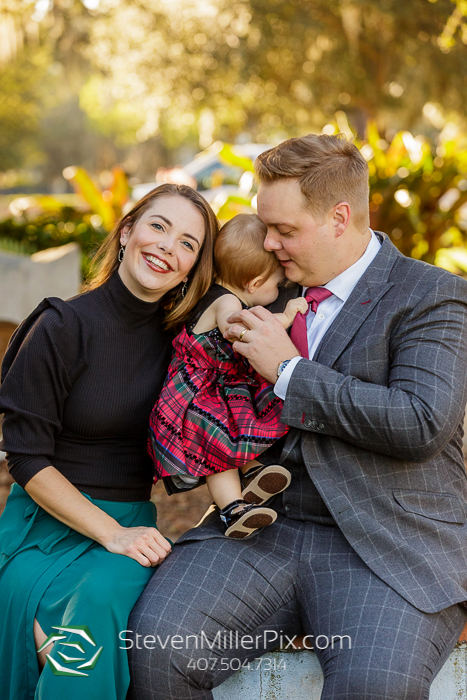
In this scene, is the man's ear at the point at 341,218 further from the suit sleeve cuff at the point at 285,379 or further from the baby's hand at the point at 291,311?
the suit sleeve cuff at the point at 285,379

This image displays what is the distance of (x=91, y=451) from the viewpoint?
260 cm

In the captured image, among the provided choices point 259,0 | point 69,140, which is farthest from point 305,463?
point 69,140

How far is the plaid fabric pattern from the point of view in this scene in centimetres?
252

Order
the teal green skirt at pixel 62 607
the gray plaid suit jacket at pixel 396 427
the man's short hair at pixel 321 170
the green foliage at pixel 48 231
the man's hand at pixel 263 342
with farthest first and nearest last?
the green foliage at pixel 48 231 → the man's short hair at pixel 321 170 → the man's hand at pixel 263 342 → the gray plaid suit jacket at pixel 396 427 → the teal green skirt at pixel 62 607

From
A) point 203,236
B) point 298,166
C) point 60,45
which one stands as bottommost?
point 203,236

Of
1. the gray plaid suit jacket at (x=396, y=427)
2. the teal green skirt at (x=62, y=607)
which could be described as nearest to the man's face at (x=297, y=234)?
the gray plaid suit jacket at (x=396, y=427)

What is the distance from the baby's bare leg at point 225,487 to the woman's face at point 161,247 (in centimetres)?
76

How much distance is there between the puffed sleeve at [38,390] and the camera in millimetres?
2406

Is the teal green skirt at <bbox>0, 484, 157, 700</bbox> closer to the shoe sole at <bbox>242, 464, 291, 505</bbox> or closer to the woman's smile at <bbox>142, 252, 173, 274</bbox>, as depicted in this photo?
the shoe sole at <bbox>242, 464, 291, 505</bbox>

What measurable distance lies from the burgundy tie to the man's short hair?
299 millimetres

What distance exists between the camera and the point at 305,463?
2443mm

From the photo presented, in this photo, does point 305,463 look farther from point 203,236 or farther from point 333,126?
point 333,126

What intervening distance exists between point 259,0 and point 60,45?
4.40 m

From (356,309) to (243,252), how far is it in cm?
53
